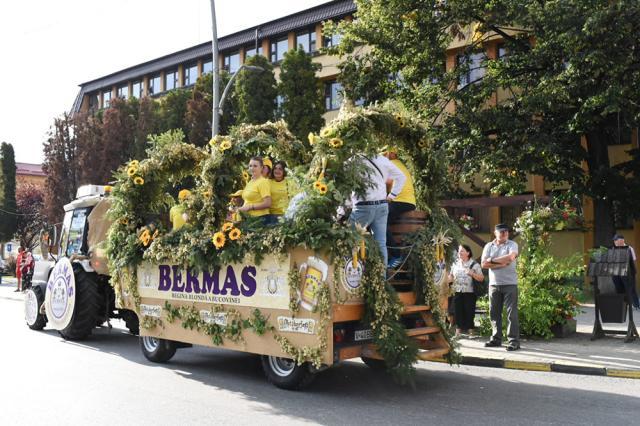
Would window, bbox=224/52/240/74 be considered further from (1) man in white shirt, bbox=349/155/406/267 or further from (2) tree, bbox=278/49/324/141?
(1) man in white shirt, bbox=349/155/406/267

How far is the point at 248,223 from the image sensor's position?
7.70 meters

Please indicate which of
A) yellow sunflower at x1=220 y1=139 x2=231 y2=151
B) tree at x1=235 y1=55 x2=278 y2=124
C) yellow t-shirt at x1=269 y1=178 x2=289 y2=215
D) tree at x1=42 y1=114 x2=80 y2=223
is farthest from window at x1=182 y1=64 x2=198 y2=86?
yellow t-shirt at x1=269 y1=178 x2=289 y2=215

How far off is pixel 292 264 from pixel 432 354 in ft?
6.27

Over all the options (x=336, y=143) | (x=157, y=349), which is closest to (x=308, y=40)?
(x=157, y=349)

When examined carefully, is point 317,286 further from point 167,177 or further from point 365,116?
point 167,177

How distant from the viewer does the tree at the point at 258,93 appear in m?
27.5

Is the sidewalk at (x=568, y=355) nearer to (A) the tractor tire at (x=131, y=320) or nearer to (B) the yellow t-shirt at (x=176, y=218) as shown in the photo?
(B) the yellow t-shirt at (x=176, y=218)

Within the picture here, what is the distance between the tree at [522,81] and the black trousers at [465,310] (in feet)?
20.7

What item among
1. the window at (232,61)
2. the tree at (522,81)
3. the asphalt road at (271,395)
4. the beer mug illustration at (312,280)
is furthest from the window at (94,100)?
the beer mug illustration at (312,280)

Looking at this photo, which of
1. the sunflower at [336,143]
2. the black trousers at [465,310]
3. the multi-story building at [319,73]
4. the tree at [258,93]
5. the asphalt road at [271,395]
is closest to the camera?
the asphalt road at [271,395]

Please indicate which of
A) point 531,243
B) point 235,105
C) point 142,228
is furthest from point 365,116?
point 235,105

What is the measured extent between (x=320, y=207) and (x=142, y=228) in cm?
368

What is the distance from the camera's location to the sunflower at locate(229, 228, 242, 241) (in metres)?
7.49

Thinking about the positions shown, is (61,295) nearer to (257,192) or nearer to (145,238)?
(145,238)
